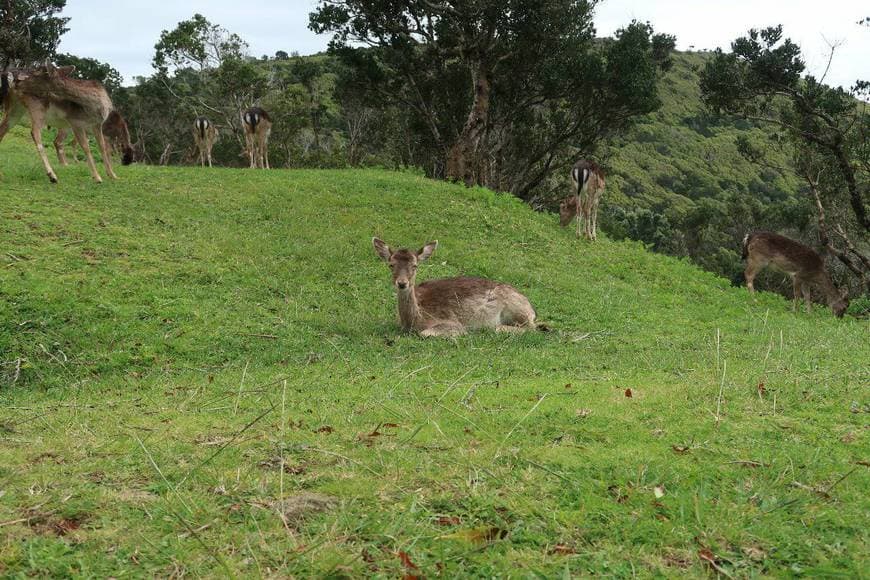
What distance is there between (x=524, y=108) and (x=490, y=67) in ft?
16.3

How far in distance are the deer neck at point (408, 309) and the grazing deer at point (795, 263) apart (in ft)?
36.0

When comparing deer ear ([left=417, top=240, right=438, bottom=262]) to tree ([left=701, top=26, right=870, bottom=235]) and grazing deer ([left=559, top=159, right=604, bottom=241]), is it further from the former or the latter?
tree ([left=701, top=26, right=870, bottom=235])

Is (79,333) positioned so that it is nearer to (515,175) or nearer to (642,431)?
(642,431)

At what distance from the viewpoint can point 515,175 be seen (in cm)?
3384

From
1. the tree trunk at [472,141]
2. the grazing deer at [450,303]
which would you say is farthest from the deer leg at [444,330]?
the tree trunk at [472,141]

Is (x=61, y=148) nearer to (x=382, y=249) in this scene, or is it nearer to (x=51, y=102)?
(x=51, y=102)

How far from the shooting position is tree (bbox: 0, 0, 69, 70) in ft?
109

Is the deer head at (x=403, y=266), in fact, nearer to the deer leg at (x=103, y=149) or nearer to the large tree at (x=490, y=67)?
the deer leg at (x=103, y=149)

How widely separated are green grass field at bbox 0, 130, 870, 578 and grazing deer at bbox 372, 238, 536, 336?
1.34 ft

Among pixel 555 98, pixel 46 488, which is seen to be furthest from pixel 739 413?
pixel 555 98

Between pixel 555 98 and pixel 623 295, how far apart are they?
17942 mm

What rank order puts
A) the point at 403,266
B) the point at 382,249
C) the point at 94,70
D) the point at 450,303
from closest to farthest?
the point at 403,266 → the point at 382,249 → the point at 450,303 → the point at 94,70

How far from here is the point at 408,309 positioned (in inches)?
388

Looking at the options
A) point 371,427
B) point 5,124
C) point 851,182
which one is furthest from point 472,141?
point 371,427
